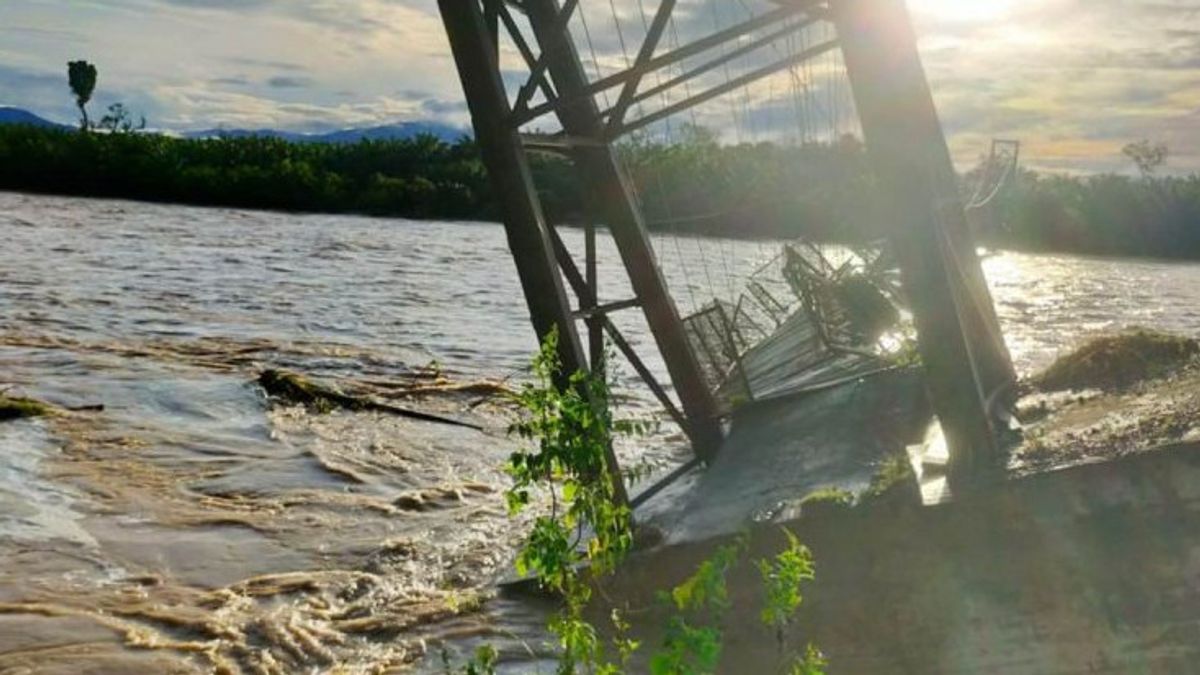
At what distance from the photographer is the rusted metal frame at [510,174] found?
9.30 m

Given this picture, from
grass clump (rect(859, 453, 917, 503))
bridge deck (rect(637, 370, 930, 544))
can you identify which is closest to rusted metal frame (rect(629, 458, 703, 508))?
bridge deck (rect(637, 370, 930, 544))

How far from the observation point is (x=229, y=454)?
13359 mm

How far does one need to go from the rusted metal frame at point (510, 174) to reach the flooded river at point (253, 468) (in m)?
1.88

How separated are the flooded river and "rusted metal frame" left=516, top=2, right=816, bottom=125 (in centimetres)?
329

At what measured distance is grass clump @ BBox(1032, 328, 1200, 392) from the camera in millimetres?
9609

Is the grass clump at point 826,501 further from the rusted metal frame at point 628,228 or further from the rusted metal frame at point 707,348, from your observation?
the rusted metal frame at point 707,348

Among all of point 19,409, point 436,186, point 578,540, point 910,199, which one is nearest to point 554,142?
point 910,199

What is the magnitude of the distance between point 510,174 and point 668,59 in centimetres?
141

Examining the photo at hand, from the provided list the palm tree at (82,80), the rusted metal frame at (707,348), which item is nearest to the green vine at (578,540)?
the rusted metal frame at (707,348)

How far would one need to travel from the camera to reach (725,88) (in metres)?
10.1

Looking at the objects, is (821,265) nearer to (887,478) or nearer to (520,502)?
(887,478)

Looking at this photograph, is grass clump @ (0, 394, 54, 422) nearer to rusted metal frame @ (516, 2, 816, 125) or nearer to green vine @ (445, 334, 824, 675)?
rusted metal frame @ (516, 2, 816, 125)

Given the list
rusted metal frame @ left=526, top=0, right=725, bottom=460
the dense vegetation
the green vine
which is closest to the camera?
the green vine

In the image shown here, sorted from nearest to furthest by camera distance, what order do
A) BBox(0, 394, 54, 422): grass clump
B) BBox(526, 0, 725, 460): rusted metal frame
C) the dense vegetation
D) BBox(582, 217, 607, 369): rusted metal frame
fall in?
BBox(582, 217, 607, 369): rusted metal frame < BBox(526, 0, 725, 460): rusted metal frame < BBox(0, 394, 54, 422): grass clump < the dense vegetation
